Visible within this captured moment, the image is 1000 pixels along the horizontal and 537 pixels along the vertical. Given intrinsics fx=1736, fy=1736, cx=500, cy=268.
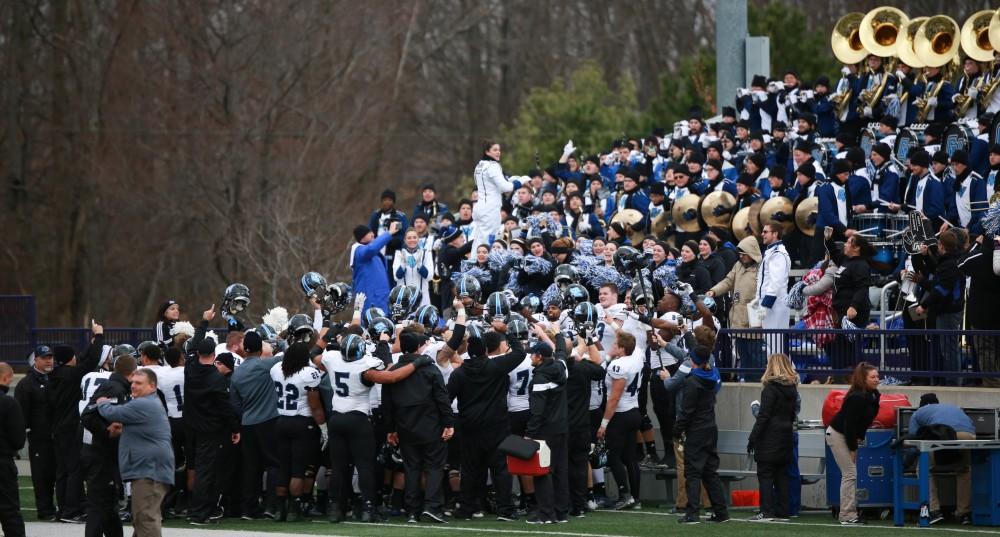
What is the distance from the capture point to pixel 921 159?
2062 centimetres

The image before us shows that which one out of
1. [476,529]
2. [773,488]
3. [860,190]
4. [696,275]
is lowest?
[476,529]

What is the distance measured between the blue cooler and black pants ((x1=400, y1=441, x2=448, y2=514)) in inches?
162

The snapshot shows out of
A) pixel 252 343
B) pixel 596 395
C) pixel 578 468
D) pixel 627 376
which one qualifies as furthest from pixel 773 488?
pixel 252 343

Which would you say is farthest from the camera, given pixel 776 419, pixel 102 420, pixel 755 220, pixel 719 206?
pixel 719 206

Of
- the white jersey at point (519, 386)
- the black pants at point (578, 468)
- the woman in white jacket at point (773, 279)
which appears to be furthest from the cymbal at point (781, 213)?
the white jersey at point (519, 386)

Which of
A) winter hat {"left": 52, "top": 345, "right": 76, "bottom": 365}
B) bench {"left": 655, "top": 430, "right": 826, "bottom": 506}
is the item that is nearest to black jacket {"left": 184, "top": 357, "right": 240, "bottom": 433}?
winter hat {"left": 52, "top": 345, "right": 76, "bottom": 365}

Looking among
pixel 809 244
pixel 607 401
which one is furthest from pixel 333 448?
pixel 809 244

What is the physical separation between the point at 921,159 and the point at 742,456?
14.8 ft

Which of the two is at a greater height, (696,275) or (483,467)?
(696,275)

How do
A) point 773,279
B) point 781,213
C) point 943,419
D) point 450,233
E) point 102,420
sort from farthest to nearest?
1. point 450,233
2. point 781,213
3. point 773,279
4. point 943,419
5. point 102,420

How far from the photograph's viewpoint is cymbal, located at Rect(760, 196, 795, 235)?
22.2 m

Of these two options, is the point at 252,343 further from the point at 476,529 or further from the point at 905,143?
the point at 905,143

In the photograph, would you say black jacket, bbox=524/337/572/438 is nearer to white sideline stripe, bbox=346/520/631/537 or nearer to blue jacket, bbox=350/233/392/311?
white sideline stripe, bbox=346/520/631/537

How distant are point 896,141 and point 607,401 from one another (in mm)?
7396
